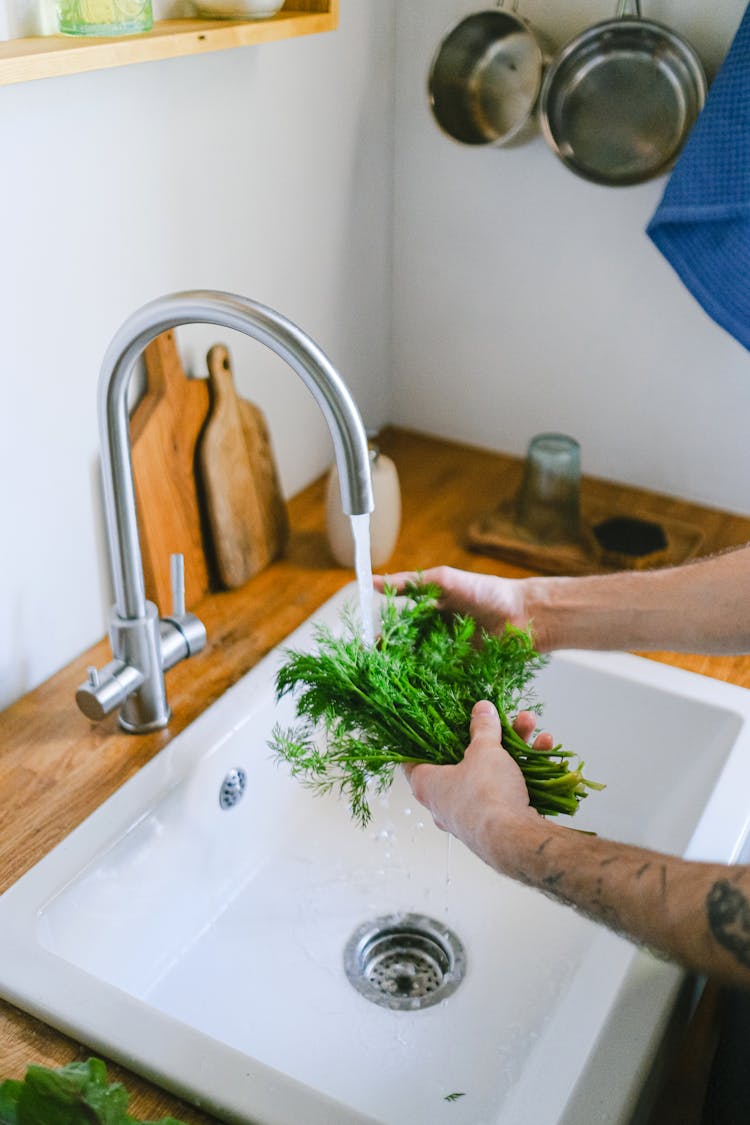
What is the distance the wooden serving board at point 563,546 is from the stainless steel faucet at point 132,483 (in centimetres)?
48

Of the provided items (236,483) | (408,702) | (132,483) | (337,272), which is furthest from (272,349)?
(337,272)

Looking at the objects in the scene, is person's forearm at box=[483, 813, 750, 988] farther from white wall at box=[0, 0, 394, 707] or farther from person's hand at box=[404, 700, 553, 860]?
white wall at box=[0, 0, 394, 707]

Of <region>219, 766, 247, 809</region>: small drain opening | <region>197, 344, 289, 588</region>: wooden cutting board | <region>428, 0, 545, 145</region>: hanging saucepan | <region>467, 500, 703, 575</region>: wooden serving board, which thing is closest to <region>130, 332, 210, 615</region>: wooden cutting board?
<region>197, 344, 289, 588</region>: wooden cutting board

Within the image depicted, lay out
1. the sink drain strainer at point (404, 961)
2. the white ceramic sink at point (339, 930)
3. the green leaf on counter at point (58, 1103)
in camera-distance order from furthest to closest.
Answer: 1. the sink drain strainer at point (404, 961)
2. the white ceramic sink at point (339, 930)
3. the green leaf on counter at point (58, 1103)

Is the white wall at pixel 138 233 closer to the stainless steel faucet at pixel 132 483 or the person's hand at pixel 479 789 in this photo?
the stainless steel faucet at pixel 132 483

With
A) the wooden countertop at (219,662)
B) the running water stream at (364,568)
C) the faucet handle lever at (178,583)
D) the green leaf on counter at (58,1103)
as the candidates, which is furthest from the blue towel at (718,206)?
the green leaf on counter at (58,1103)

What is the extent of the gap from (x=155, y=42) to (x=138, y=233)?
0.27 meters

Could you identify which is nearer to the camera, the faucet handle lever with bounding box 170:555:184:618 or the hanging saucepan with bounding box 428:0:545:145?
the faucet handle lever with bounding box 170:555:184:618

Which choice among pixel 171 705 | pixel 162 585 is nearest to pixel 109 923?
pixel 171 705

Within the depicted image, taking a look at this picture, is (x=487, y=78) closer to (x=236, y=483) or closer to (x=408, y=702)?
(x=236, y=483)

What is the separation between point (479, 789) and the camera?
0.91 metres

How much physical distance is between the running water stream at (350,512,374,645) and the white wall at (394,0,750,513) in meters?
0.73

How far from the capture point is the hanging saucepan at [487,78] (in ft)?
4.83

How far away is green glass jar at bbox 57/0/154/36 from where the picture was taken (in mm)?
1011
